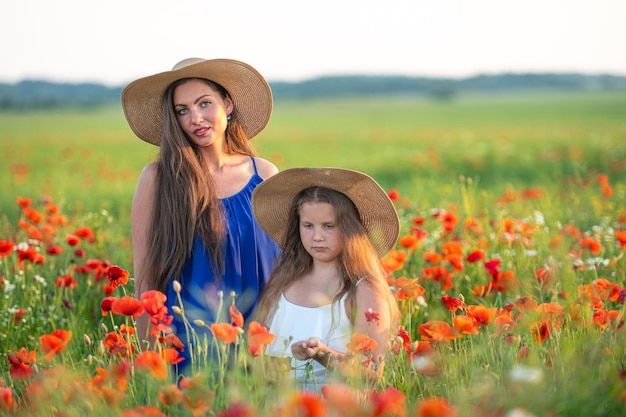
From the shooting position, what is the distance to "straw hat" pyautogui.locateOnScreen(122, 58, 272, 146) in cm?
331

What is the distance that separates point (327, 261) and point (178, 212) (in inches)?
28.8

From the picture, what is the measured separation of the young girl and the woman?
0.31 meters

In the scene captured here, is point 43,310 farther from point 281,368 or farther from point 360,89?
point 360,89

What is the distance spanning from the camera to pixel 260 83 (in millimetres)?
3582

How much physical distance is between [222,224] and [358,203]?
683mm

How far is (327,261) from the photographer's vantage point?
291cm

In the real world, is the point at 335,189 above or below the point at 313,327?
above

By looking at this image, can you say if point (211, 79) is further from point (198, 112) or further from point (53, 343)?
point (53, 343)

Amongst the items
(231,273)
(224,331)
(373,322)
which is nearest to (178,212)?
(231,273)

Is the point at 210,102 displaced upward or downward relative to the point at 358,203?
upward

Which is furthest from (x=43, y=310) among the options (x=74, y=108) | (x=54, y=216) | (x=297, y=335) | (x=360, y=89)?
(x=360, y=89)

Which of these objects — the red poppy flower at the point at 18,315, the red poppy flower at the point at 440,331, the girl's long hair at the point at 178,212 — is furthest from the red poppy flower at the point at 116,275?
the red poppy flower at the point at 18,315

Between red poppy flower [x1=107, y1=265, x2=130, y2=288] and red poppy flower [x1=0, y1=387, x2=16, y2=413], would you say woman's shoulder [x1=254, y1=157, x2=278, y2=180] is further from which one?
red poppy flower [x1=0, y1=387, x2=16, y2=413]

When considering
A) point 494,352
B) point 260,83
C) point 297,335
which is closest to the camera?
point 494,352
